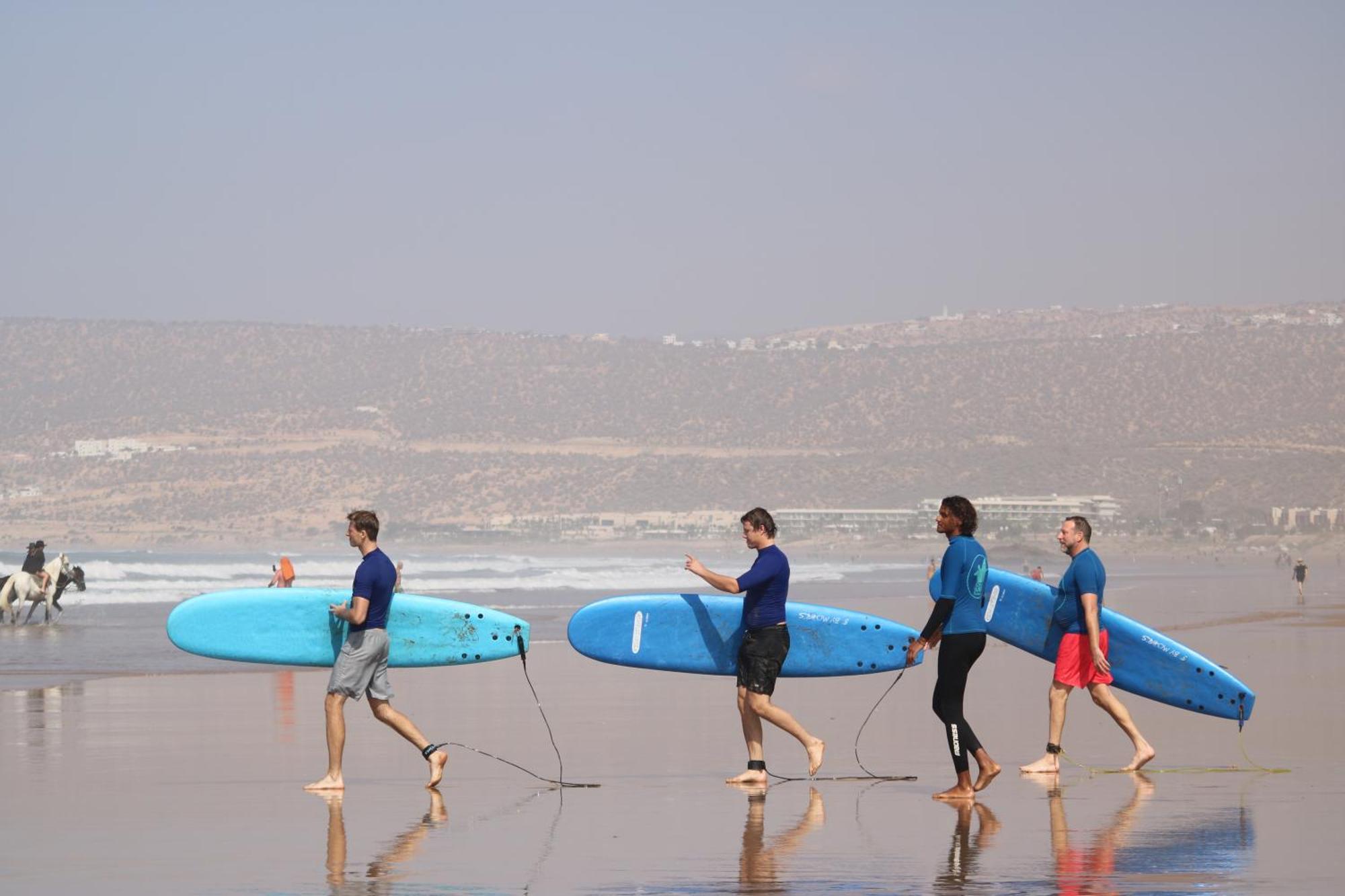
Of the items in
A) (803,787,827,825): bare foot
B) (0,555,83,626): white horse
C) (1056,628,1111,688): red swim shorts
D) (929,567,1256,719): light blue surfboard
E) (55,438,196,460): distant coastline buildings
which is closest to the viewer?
(803,787,827,825): bare foot

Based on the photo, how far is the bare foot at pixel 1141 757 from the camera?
368 inches

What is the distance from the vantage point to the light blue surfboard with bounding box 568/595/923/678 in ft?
33.5

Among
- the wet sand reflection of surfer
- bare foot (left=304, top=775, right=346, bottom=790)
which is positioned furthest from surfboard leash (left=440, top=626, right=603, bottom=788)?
the wet sand reflection of surfer

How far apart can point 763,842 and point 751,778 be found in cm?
152

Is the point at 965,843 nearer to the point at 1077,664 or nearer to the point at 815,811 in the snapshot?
the point at 815,811

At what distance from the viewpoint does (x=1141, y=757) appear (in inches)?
369

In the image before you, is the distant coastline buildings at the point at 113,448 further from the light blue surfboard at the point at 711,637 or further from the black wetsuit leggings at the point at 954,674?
the black wetsuit leggings at the point at 954,674

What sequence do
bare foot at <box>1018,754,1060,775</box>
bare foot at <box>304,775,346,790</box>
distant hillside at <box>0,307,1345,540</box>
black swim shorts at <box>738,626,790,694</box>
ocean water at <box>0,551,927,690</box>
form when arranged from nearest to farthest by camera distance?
bare foot at <box>304,775,346,790</box>, black swim shorts at <box>738,626,790,694</box>, bare foot at <box>1018,754,1060,775</box>, ocean water at <box>0,551,927,690</box>, distant hillside at <box>0,307,1345,540</box>

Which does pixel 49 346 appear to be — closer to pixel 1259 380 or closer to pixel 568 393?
pixel 568 393

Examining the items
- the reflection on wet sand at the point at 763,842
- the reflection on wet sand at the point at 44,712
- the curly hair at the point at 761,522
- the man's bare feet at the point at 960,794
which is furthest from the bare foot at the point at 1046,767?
the reflection on wet sand at the point at 44,712

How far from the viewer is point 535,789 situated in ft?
29.1

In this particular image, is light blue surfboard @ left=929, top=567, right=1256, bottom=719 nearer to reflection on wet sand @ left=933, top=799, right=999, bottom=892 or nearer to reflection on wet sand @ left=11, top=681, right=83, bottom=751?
reflection on wet sand @ left=933, top=799, right=999, bottom=892

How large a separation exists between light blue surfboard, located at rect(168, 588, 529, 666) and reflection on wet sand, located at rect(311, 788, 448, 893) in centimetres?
162

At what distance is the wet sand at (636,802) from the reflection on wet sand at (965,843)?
24mm
